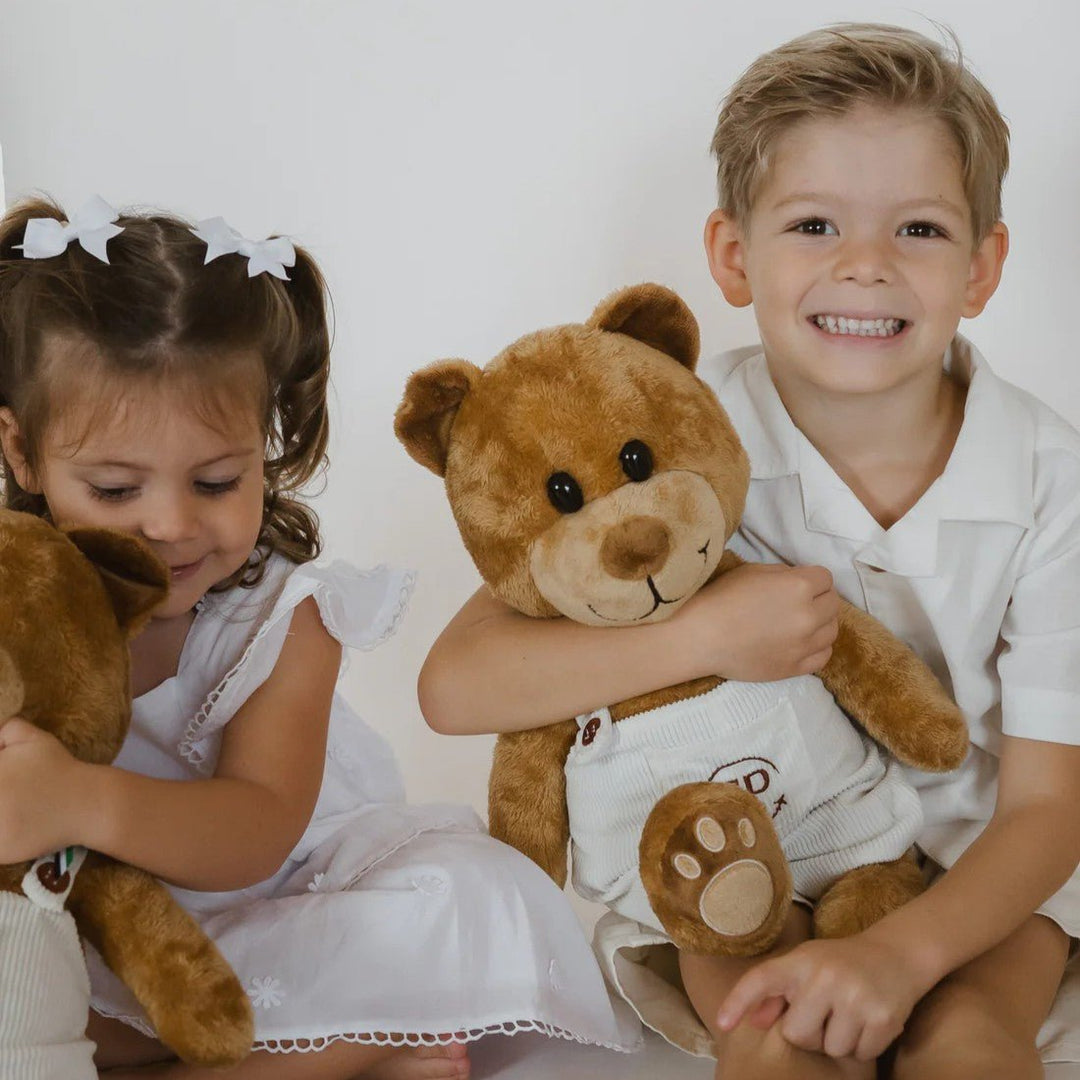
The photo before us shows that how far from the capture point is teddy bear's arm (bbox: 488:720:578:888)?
52.1 inches

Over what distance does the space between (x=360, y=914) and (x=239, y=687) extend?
0.68 feet

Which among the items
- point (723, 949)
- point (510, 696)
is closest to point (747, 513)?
point (510, 696)

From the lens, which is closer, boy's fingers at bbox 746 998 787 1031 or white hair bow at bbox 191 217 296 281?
boy's fingers at bbox 746 998 787 1031

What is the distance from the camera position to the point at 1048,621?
1.36m

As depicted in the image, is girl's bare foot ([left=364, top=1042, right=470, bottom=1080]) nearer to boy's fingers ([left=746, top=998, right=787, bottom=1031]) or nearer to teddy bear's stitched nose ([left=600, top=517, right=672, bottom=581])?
boy's fingers ([left=746, top=998, right=787, bottom=1031])

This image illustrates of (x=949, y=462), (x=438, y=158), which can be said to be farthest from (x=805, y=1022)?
(x=438, y=158)

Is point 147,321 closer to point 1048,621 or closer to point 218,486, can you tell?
point 218,486

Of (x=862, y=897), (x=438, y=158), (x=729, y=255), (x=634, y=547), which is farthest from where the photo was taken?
(x=438, y=158)

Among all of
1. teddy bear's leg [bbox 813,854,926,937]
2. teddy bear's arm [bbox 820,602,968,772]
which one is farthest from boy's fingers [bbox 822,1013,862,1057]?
teddy bear's arm [bbox 820,602,968,772]

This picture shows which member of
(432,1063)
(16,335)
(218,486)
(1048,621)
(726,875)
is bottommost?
(432,1063)

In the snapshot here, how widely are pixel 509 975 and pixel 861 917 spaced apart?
0.28 meters

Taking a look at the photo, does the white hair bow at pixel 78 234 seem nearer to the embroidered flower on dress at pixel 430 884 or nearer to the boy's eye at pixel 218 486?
the boy's eye at pixel 218 486

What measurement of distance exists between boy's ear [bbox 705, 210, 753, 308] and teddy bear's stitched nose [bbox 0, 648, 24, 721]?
0.71 metres

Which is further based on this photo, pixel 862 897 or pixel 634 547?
pixel 862 897
